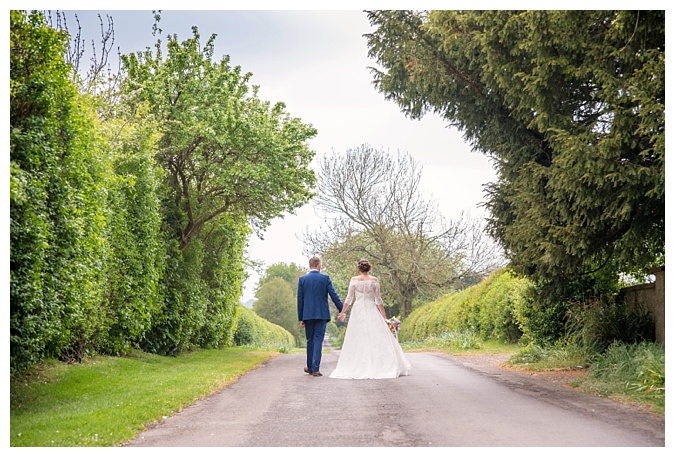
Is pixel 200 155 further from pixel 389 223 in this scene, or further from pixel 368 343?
pixel 389 223

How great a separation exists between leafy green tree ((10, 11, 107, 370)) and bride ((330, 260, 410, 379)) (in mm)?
4697

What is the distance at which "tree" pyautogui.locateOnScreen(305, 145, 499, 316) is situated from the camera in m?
35.4

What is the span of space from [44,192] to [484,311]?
18931 mm

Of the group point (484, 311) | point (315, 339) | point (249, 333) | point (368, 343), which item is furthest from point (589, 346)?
point (249, 333)

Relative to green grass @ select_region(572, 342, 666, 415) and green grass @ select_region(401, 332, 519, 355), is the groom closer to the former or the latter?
green grass @ select_region(572, 342, 666, 415)

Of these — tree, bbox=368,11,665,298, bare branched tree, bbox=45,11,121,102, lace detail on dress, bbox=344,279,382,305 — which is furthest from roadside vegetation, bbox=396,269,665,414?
bare branched tree, bbox=45,11,121,102

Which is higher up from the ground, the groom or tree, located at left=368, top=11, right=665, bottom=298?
tree, located at left=368, top=11, right=665, bottom=298

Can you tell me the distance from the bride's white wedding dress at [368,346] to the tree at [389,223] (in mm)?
23171

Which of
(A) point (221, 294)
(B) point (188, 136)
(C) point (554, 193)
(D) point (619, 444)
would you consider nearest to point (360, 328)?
(C) point (554, 193)

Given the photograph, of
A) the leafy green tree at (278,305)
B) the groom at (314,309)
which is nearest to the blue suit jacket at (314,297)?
the groom at (314,309)

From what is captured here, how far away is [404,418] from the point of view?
7215mm

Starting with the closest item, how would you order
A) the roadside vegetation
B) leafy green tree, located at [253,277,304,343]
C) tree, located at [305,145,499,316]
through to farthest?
the roadside vegetation, tree, located at [305,145,499,316], leafy green tree, located at [253,277,304,343]

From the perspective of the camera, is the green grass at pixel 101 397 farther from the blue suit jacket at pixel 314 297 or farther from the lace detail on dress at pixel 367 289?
the lace detail on dress at pixel 367 289

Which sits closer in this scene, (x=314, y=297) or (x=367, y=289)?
(x=314, y=297)
